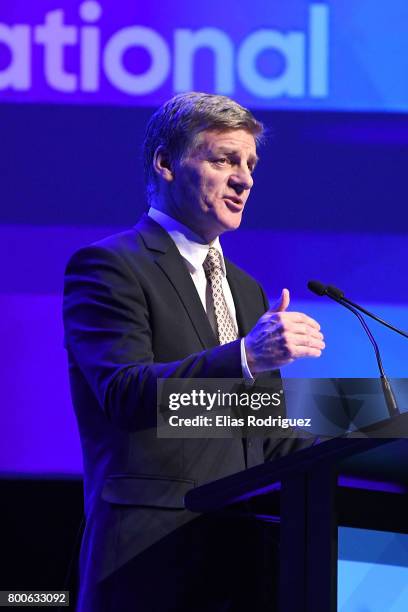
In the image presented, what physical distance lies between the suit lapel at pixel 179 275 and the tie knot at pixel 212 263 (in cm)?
9

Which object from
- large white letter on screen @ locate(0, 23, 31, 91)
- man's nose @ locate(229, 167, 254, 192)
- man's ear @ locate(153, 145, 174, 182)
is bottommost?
man's nose @ locate(229, 167, 254, 192)

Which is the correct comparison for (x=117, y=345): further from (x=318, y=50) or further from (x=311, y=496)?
(x=318, y=50)

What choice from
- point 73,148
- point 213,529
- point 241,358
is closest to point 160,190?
point 241,358

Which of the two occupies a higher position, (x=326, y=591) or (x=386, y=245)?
(x=386, y=245)

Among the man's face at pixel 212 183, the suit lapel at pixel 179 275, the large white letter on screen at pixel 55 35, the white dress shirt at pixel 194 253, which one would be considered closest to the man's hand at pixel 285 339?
the suit lapel at pixel 179 275

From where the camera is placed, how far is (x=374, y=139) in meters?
3.21

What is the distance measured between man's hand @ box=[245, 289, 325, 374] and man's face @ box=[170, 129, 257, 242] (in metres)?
0.59

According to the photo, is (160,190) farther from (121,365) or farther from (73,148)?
(73,148)

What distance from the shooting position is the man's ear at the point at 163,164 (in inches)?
86.7

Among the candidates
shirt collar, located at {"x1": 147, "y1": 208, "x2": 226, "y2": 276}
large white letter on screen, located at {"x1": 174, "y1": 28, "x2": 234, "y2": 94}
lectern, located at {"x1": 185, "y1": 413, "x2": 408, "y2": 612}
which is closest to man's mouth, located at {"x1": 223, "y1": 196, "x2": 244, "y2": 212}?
shirt collar, located at {"x1": 147, "y1": 208, "x2": 226, "y2": 276}

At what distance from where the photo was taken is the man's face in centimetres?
213

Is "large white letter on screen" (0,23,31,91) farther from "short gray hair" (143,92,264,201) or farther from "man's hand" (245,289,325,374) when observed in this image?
"man's hand" (245,289,325,374)

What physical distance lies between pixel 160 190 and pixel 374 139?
4.11ft
